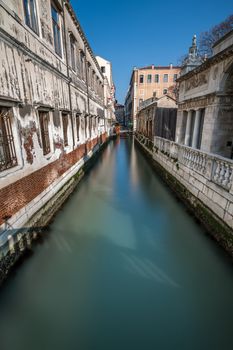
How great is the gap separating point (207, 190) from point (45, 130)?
5.12 m

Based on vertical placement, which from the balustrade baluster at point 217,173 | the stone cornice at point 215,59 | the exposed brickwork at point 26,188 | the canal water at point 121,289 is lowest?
the canal water at point 121,289

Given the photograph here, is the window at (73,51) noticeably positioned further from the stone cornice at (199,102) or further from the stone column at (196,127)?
the stone column at (196,127)

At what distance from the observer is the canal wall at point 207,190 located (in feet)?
12.4

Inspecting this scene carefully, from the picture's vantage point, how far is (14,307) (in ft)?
8.93

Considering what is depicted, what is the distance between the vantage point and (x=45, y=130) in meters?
5.27

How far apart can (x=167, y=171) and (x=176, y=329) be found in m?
6.69

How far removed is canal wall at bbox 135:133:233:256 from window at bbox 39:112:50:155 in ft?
15.9

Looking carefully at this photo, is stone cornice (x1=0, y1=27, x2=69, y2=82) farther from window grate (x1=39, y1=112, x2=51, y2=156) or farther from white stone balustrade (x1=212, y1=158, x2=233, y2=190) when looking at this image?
white stone balustrade (x1=212, y1=158, x2=233, y2=190)

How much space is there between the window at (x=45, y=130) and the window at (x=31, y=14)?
86.3 inches

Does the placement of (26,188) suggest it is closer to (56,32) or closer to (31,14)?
(31,14)

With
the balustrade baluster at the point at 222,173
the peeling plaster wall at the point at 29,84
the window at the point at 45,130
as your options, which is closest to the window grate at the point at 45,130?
the window at the point at 45,130

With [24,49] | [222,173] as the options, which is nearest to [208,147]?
[222,173]

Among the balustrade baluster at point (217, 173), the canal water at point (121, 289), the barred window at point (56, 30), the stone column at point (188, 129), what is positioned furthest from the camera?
the stone column at point (188, 129)

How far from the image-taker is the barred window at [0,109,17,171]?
337cm
